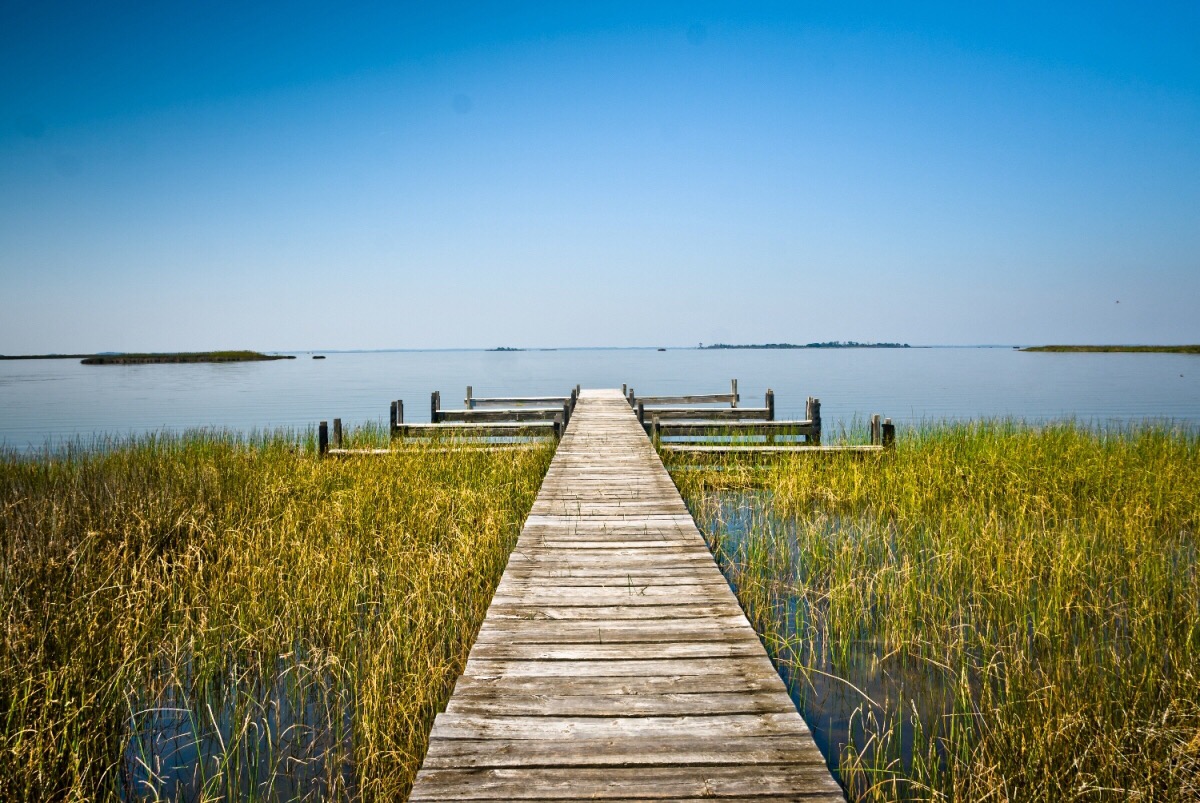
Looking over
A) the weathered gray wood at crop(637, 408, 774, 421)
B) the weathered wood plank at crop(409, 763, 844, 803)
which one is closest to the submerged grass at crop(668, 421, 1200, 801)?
the weathered wood plank at crop(409, 763, 844, 803)

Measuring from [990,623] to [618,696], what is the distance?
11.2 feet

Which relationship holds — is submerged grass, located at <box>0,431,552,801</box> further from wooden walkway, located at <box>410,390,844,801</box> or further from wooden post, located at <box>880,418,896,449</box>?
wooden post, located at <box>880,418,896,449</box>

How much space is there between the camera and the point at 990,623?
4.78 metres

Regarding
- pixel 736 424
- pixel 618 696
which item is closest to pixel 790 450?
pixel 736 424

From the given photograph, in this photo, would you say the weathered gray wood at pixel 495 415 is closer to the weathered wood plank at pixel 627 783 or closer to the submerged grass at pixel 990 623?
the submerged grass at pixel 990 623

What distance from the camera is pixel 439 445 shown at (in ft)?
38.9

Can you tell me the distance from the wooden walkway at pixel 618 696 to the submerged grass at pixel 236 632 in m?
0.71

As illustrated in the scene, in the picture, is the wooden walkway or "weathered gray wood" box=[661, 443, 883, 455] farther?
"weathered gray wood" box=[661, 443, 883, 455]

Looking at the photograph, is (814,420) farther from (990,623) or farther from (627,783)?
(627,783)

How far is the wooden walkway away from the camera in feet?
8.11

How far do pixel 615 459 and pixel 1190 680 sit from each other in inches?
266

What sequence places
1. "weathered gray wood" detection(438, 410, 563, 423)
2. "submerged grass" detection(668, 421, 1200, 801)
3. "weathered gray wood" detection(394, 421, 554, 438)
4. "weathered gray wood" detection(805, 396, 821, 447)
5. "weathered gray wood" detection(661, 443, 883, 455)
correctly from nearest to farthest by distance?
"submerged grass" detection(668, 421, 1200, 801) → "weathered gray wood" detection(661, 443, 883, 455) → "weathered gray wood" detection(805, 396, 821, 447) → "weathered gray wood" detection(394, 421, 554, 438) → "weathered gray wood" detection(438, 410, 563, 423)

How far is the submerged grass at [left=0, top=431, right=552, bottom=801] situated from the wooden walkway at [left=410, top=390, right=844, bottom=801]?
0.71m

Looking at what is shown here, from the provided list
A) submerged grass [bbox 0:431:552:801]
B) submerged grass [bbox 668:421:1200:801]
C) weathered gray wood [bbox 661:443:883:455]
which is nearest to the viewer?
submerged grass [bbox 668:421:1200:801]
